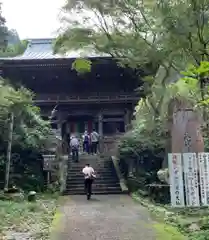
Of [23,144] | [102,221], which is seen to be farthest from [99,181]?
[102,221]

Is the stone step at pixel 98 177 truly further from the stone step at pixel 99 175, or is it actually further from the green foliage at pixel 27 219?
the green foliage at pixel 27 219

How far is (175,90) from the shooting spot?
580 inches

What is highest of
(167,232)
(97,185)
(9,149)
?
(9,149)

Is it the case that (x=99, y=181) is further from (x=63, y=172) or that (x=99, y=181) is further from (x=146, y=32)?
(x=146, y=32)

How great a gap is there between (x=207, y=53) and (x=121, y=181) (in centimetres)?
946

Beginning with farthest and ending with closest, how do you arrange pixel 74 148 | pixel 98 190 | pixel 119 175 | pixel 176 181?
pixel 74 148
pixel 119 175
pixel 98 190
pixel 176 181

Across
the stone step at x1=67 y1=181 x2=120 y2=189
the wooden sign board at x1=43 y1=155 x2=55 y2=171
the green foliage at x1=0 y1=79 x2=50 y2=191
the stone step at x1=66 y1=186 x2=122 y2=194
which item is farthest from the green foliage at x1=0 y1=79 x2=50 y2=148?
the stone step at x1=66 y1=186 x2=122 y2=194

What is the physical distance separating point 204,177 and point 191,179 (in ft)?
1.31

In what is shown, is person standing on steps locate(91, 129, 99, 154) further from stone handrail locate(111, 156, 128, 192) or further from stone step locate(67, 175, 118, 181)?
stone step locate(67, 175, 118, 181)

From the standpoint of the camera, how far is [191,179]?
36.3ft

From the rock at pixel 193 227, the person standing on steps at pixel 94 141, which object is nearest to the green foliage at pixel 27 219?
the rock at pixel 193 227

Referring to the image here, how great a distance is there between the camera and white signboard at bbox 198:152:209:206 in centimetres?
1095

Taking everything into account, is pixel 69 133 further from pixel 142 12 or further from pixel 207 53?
pixel 207 53

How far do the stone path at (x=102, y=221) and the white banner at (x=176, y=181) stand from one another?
96cm
